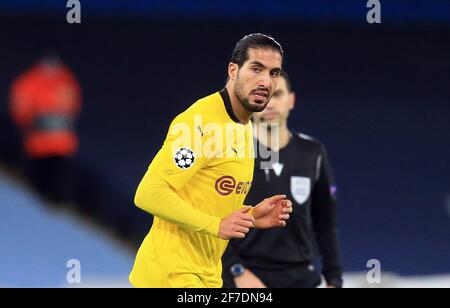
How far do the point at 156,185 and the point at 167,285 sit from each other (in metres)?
0.46

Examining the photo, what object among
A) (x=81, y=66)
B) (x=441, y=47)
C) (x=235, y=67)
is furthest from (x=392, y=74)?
(x=235, y=67)

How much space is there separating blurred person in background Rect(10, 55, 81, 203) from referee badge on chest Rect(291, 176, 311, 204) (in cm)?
255

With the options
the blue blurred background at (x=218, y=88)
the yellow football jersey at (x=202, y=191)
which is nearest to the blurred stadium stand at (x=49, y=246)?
the blue blurred background at (x=218, y=88)

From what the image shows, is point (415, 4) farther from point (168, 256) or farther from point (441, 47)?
point (168, 256)

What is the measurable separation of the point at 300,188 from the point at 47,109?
2862mm

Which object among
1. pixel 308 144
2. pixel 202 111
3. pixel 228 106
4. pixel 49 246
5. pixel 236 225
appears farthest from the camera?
pixel 49 246

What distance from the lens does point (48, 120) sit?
7.13 m

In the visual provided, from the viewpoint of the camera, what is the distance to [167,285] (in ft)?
12.3

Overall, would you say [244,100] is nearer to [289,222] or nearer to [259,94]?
[259,94]

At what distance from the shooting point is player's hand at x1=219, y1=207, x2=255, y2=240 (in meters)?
3.49

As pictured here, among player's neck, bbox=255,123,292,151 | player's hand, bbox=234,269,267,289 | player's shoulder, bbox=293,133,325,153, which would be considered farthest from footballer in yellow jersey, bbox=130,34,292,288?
player's shoulder, bbox=293,133,325,153

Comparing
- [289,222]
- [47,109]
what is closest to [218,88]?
[47,109]

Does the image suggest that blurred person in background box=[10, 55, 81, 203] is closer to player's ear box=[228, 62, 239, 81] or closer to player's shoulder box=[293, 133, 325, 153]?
Result: player's shoulder box=[293, 133, 325, 153]

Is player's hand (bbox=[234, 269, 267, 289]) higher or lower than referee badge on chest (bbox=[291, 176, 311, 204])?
lower
